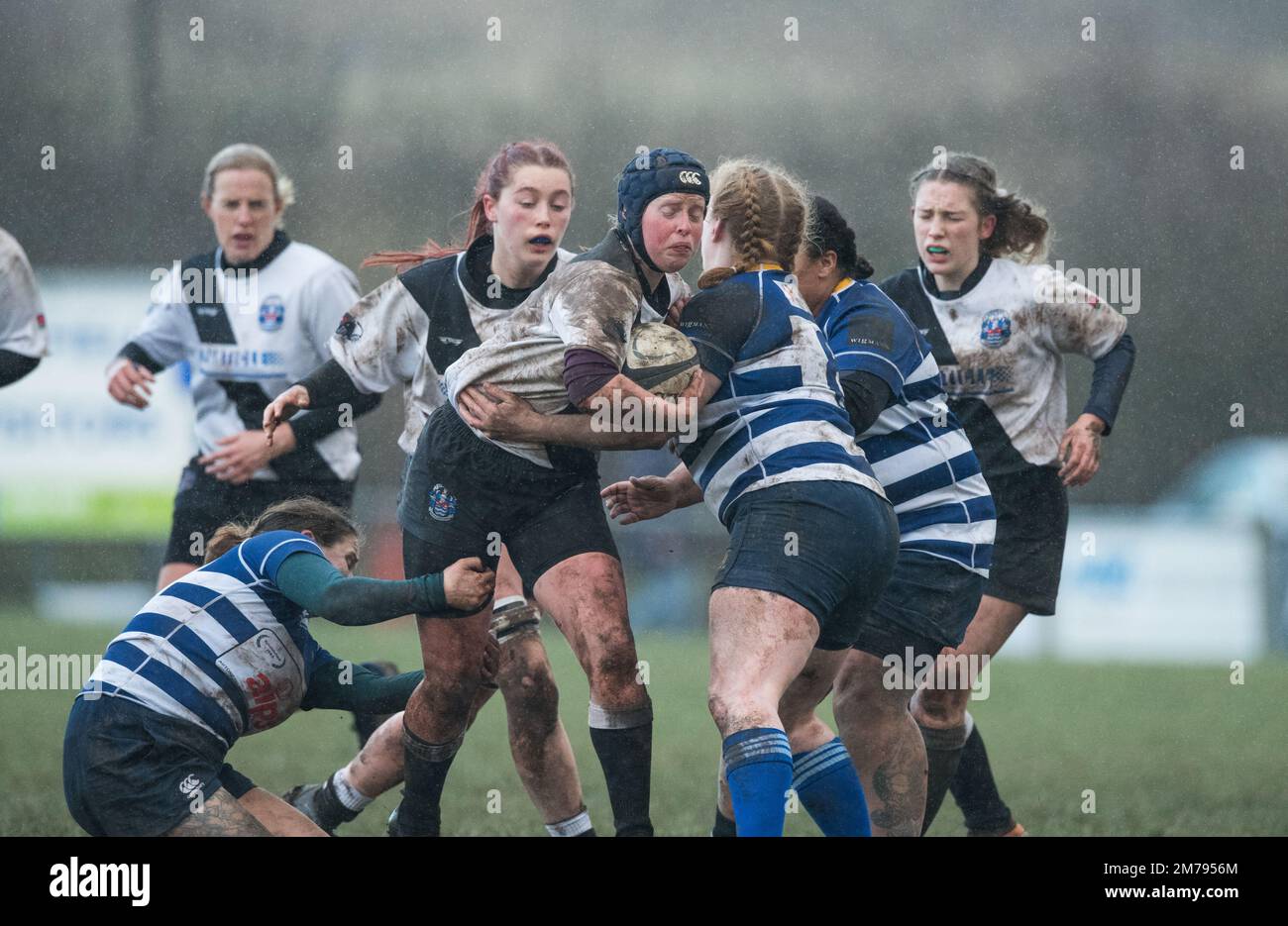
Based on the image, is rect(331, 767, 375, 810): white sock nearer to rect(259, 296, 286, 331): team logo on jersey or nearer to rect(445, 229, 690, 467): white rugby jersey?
rect(445, 229, 690, 467): white rugby jersey

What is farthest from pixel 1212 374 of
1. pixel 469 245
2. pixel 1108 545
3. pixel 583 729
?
pixel 469 245

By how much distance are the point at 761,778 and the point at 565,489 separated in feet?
2.97

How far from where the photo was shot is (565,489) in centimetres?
342

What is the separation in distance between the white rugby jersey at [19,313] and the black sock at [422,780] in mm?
2220

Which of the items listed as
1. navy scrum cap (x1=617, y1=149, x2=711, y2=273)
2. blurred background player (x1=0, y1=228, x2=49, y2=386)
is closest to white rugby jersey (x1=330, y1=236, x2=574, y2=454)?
navy scrum cap (x1=617, y1=149, x2=711, y2=273)

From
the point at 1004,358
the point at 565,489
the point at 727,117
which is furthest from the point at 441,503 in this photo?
the point at 727,117

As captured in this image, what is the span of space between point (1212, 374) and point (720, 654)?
9133mm

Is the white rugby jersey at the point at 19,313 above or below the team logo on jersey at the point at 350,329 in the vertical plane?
above

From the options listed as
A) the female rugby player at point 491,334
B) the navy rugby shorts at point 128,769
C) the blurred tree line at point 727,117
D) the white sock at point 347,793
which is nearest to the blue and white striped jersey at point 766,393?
the female rugby player at point 491,334

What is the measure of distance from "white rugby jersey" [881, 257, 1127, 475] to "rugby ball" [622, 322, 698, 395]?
1.37 meters

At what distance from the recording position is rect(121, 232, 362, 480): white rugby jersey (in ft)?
15.4

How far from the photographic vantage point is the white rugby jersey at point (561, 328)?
9.83 feet

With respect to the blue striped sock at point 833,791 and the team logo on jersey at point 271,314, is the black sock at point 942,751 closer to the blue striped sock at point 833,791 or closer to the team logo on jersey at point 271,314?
the blue striped sock at point 833,791

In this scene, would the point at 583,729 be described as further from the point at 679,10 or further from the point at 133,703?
the point at 679,10
